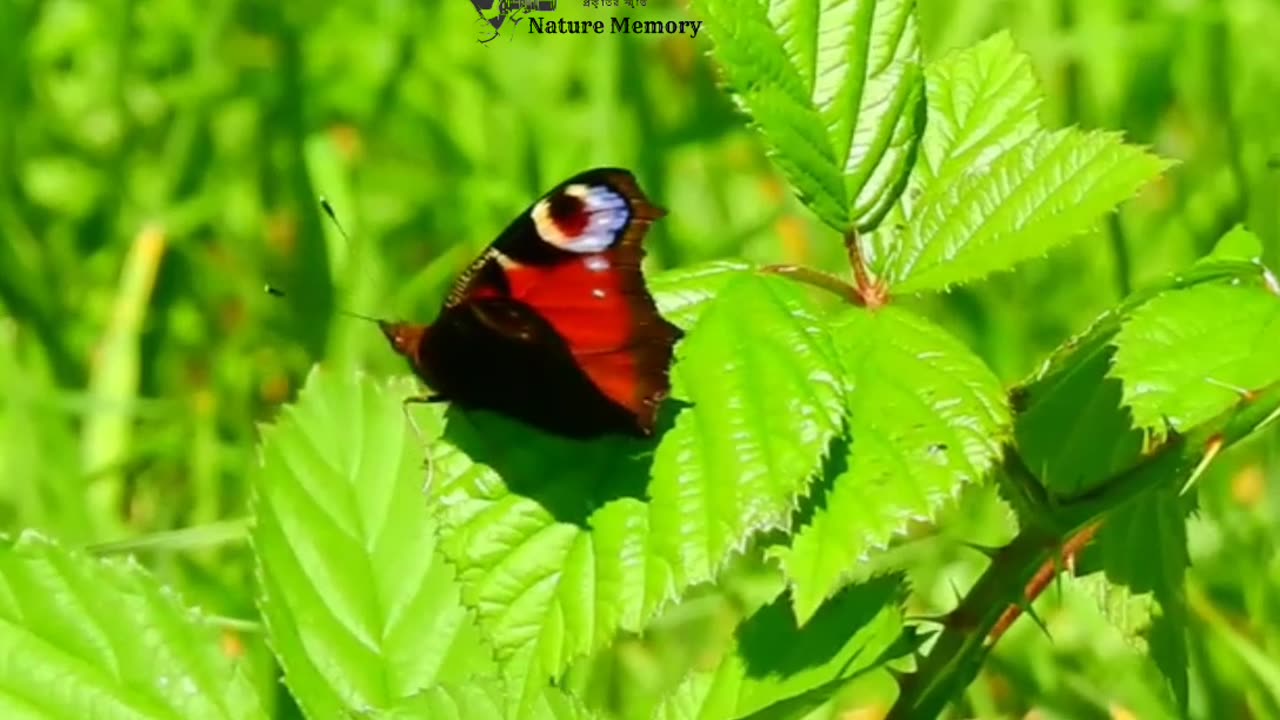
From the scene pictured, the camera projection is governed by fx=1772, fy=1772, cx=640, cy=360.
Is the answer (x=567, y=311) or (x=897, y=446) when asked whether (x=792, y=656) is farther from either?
(x=567, y=311)

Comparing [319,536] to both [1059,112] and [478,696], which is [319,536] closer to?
[478,696]

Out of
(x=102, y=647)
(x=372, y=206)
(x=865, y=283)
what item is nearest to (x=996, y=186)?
(x=865, y=283)

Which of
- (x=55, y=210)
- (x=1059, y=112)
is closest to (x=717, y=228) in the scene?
(x=1059, y=112)

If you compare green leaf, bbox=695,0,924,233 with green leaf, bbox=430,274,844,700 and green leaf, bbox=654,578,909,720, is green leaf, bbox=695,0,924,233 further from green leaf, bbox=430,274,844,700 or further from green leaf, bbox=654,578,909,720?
green leaf, bbox=654,578,909,720

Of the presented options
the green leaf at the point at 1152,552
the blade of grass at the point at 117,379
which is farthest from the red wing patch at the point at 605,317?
the blade of grass at the point at 117,379

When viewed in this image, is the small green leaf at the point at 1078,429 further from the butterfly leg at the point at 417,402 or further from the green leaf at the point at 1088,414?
the butterfly leg at the point at 417,402

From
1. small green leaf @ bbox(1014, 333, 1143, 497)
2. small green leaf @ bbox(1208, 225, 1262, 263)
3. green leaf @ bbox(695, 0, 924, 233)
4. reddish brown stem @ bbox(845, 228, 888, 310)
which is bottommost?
small green leaf @ bbox(1014, 333, 1143, 497)


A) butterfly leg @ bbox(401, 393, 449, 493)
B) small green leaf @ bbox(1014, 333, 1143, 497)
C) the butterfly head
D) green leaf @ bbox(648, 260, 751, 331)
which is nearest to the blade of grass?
the butterfly head
